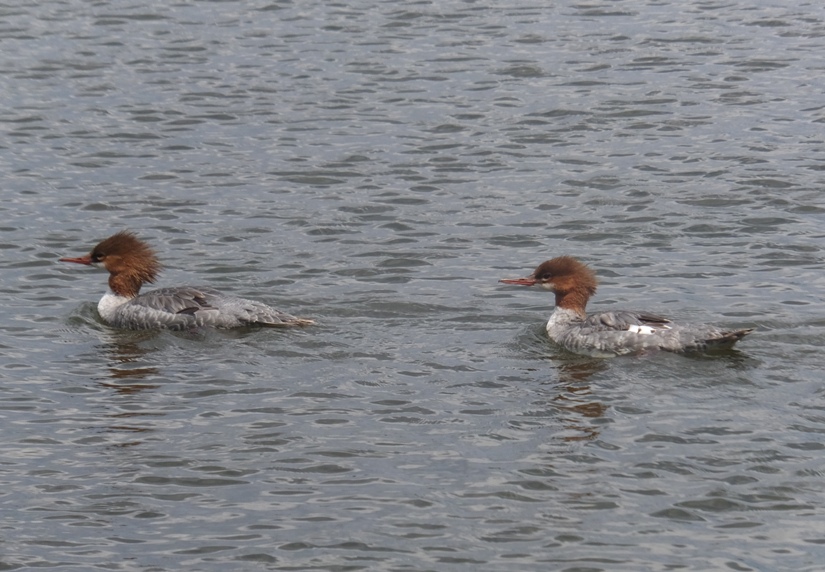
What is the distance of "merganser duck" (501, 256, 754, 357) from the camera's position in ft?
37.6

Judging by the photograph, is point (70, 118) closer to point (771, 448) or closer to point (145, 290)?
point (145, 290)

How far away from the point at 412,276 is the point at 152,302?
7.89 feet

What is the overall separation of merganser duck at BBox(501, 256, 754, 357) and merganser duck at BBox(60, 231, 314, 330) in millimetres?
2105

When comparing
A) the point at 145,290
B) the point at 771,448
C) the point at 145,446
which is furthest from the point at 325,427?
the point at 145,290

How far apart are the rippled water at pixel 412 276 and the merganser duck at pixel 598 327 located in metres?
0.19

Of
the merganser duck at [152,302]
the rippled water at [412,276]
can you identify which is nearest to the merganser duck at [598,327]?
the rippled water at [412,276]

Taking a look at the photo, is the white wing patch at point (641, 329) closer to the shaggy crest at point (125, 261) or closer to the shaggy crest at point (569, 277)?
the shaggy crest at point (569, 277)

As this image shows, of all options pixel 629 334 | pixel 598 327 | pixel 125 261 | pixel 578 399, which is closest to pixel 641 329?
pixel 629 334

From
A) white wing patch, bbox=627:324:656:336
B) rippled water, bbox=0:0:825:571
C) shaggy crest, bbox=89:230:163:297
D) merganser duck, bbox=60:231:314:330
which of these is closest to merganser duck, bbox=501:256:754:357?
white wing patch, bbox=627:324:656:336

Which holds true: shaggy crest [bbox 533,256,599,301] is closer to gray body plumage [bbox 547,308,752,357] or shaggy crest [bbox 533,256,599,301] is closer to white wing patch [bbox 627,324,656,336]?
gray body plumage [bbox 547,308,752,357]

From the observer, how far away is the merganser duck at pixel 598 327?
451 inches

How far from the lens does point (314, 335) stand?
12.2 metres

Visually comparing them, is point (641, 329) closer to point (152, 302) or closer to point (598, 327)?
point (598, 327)

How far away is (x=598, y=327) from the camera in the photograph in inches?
472
